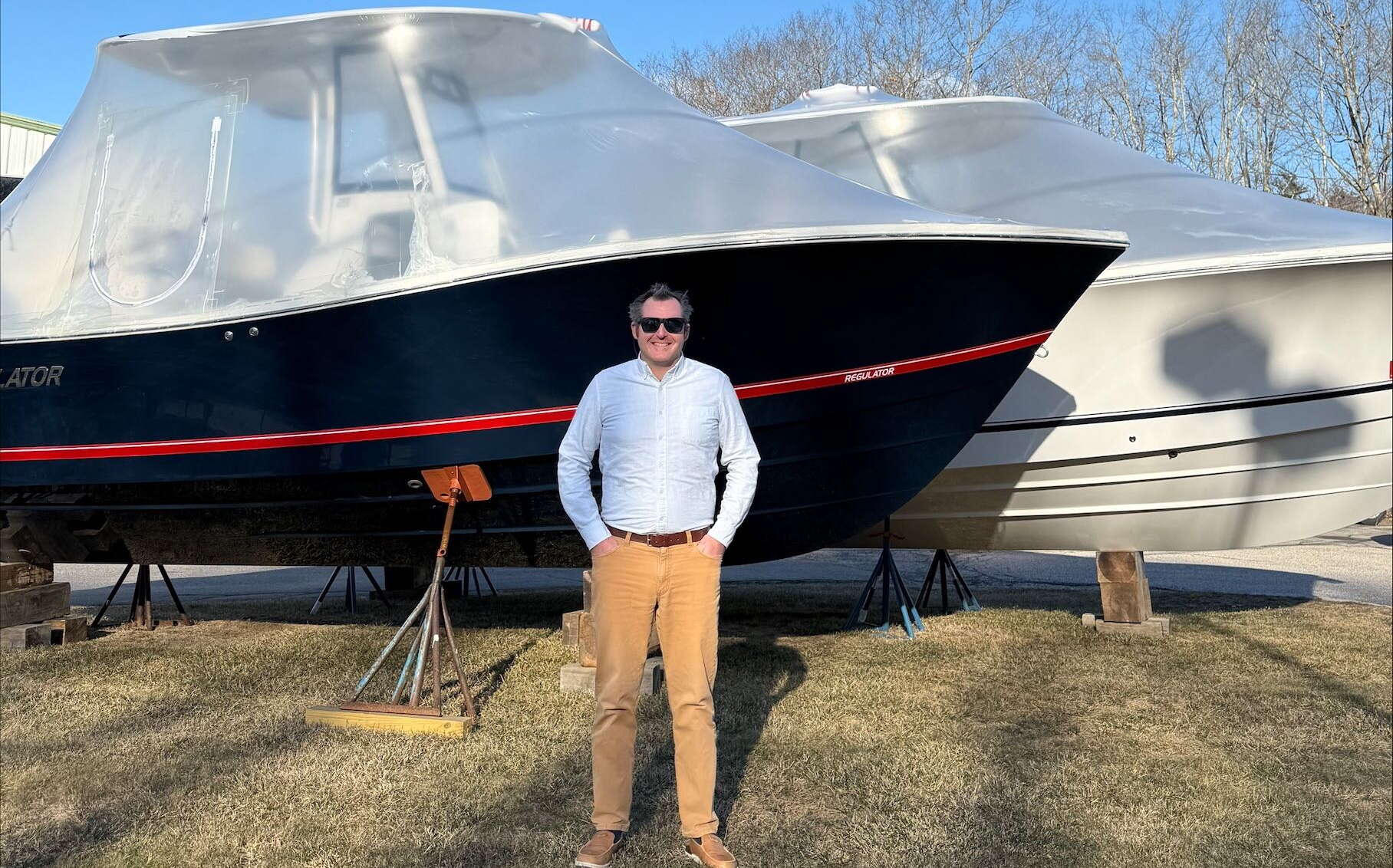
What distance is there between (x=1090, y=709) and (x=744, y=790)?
76.6 inches

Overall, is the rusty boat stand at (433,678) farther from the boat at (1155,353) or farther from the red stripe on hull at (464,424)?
the boat at (1155,353)

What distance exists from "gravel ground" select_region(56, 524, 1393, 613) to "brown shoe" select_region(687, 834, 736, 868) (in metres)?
7.11

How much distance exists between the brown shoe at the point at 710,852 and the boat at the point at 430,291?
1950 millimetres

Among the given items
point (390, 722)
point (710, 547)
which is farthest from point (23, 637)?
point (710, 547)

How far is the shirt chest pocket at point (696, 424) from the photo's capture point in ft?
10.1

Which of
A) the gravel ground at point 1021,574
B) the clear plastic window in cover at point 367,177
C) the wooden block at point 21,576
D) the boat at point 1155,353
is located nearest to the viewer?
the clear plastic window in cover at point 367,177

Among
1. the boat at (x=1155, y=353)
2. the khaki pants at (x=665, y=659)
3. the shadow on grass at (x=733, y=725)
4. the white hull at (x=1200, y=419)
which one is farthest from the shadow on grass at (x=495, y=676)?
the white hull at (x=1200, y=419)

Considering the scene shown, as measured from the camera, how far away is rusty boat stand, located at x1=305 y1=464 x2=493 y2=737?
4383 millimetres

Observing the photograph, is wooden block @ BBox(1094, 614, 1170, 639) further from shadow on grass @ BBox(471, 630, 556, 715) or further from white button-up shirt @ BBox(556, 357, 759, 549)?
white button-up shirt @ BBox(556, 357, 759, 549)

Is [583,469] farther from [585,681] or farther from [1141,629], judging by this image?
[1141,629]

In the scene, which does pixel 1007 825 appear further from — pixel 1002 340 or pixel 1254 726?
pixel 1002 340

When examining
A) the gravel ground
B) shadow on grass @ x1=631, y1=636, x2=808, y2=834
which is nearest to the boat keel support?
shadow on grass @ x1=631, y1=636, x2=808, y2=834

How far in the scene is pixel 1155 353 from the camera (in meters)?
6.04

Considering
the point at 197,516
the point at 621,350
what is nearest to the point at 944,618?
the point at 621,350
